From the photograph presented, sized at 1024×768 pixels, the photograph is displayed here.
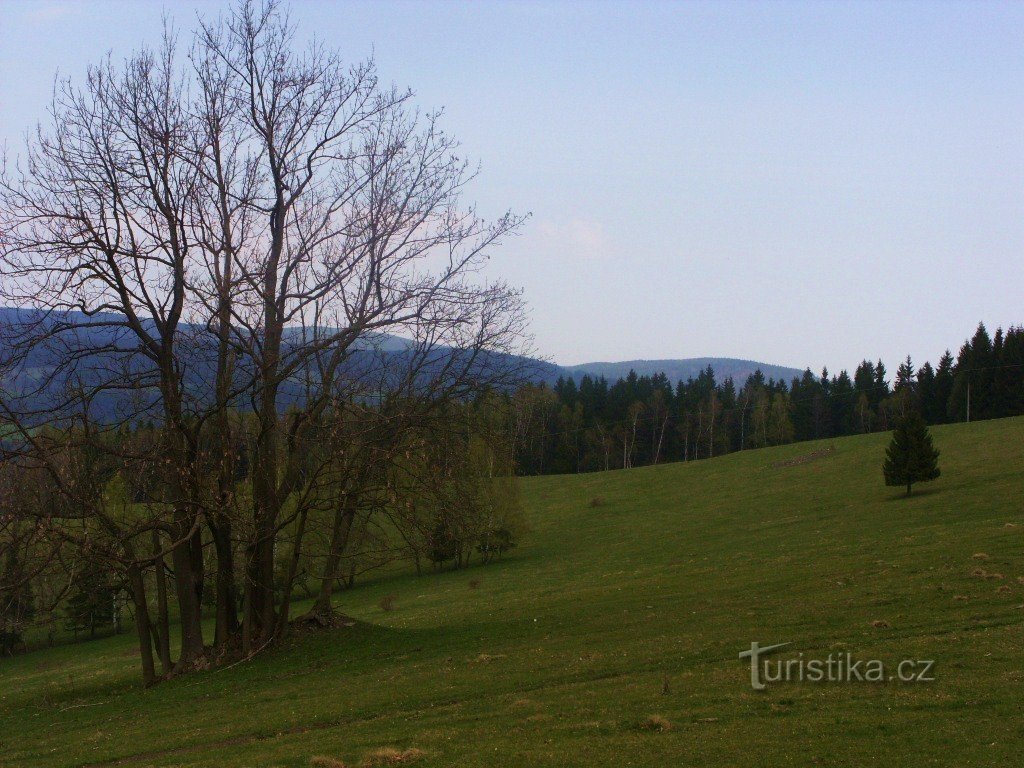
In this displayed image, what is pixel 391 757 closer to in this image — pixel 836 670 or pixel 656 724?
pixel 656 724

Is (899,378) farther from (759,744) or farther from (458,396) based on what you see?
(759,744)

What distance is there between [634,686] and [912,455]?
1845 inches

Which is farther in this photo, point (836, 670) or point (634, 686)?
point (634, 686)

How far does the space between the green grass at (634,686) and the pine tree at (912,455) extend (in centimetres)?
1676

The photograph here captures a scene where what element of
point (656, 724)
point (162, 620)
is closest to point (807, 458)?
point (162, 620)

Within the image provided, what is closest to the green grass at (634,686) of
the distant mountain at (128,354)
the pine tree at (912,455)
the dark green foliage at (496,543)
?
the distant mountain at (128,354)

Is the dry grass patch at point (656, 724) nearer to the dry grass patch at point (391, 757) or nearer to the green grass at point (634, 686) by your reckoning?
the green grass at point (634, 686)

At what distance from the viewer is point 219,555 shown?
21.1m

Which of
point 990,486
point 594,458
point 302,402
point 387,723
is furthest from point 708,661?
point 594,458

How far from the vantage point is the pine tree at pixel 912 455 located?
54156 mm

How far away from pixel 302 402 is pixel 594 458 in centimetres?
10622

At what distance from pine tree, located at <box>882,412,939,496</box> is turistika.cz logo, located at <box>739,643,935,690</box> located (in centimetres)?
4460

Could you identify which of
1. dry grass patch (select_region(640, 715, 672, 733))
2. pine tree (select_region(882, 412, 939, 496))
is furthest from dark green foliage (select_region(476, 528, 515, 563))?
dry grass patch (select_region(640, 715, 672, 733))

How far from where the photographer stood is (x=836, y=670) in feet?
44.9
